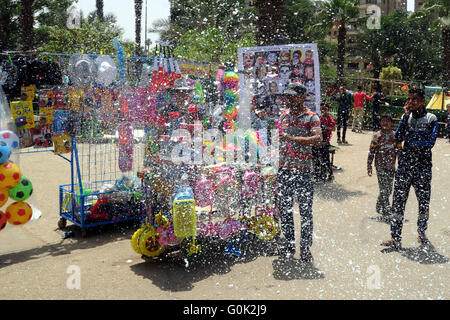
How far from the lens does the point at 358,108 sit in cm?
1473

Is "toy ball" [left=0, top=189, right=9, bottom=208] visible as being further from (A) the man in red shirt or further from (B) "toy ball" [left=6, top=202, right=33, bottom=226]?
(A) the man in red shirt

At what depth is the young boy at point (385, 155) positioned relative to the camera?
5.98 m

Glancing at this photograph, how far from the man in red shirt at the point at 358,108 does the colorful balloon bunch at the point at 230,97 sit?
947cm

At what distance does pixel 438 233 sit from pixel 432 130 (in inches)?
55.0

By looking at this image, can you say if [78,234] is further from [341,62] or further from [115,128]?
[341,62]

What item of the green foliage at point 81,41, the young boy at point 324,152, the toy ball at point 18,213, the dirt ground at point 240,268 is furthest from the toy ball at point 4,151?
the green foliage at point 81,41

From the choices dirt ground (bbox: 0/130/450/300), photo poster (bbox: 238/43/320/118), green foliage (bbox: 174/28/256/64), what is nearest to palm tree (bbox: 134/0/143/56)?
green foliage (bbox: 174/28/256/64)

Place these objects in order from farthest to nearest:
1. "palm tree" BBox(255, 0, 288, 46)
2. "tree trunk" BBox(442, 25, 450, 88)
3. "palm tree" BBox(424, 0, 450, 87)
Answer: "tree trunk" BBox(442, 25, 450, 88) < "palm tree" BBox(424, 0, 450, 87) < "palm tree" BBox(255, 0, 288, 46)

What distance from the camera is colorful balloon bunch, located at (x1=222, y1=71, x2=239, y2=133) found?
18.0 feet

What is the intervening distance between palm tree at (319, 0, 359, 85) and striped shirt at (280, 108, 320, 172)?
53.3ft

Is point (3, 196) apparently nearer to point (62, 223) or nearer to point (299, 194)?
point (62, 223)

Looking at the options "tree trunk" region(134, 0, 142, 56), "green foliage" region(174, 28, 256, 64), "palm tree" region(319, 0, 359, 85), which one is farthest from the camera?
"tree trunk" region(134, 0, 142, 56)

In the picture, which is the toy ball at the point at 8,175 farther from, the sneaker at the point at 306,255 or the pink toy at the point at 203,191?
the sneaker at the point at 306,255

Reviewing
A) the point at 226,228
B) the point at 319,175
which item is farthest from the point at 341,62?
the point at 226,228
